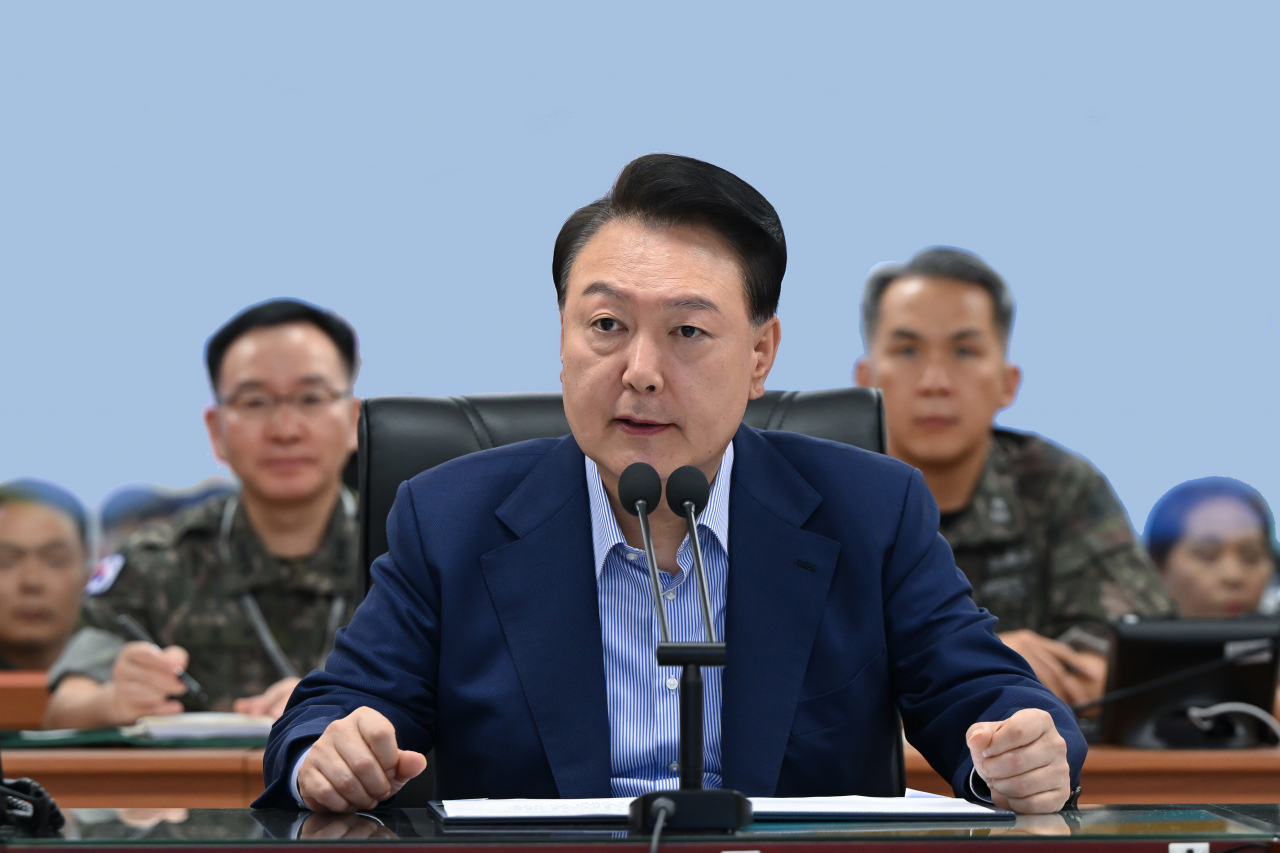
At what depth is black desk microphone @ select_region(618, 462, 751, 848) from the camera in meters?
0.92

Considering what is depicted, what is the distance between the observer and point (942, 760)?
55.7 inches

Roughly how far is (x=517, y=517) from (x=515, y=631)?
14 cm

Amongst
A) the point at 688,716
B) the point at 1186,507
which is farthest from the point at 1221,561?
the point at 688,716

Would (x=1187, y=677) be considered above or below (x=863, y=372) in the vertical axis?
below

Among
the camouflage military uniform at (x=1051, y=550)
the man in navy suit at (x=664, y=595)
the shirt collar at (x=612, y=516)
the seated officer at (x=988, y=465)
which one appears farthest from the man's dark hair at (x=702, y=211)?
the camouflage military uniform at (x=1051, y=550)

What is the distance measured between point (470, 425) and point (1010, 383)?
2279mm

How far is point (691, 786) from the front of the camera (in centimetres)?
95

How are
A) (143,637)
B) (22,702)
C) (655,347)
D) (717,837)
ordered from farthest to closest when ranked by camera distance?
(143,637) < (22,702) < (655,347) < (717,837)

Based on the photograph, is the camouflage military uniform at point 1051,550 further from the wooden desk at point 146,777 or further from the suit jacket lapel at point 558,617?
the suit jacket lapel at point 558,617

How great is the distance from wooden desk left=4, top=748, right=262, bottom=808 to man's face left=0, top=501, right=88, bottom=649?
1604 mm

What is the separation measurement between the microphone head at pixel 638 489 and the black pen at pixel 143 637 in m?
Result: 1.97

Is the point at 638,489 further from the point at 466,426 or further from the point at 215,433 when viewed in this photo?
the point at 215,433

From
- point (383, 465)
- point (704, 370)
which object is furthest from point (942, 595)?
point (383, 465)

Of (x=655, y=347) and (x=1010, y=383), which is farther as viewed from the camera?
(x=1010, y=383)
